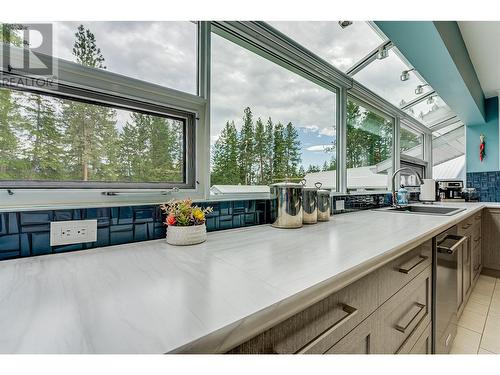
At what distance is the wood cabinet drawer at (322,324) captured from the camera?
491mm

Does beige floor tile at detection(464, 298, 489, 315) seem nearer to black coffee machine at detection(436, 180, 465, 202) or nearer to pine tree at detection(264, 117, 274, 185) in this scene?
black coffee machine at detection(436, 180, 465, 202)

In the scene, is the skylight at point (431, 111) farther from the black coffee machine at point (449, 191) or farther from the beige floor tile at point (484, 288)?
the beige floor tile at point (484, 288)

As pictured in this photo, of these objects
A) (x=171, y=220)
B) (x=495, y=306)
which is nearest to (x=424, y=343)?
(x=171, y=220)

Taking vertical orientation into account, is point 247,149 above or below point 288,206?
above

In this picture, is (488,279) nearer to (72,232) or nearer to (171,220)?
(171,220)

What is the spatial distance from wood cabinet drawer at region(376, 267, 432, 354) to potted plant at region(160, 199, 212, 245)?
28.6 inches

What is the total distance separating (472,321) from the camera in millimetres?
1920

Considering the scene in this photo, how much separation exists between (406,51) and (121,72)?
6.74 ft

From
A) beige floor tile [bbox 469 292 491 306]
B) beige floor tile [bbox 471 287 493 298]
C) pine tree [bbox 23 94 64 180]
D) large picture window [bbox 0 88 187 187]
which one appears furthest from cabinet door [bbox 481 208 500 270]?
pine tree [bbox 23 94 64 180]

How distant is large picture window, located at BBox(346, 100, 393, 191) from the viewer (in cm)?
245

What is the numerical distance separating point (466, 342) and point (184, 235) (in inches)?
84.6

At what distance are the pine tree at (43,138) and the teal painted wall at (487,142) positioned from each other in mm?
5195

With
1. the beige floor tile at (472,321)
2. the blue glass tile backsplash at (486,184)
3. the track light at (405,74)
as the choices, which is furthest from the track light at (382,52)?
the blue glass tile backsplash at (486,184)
